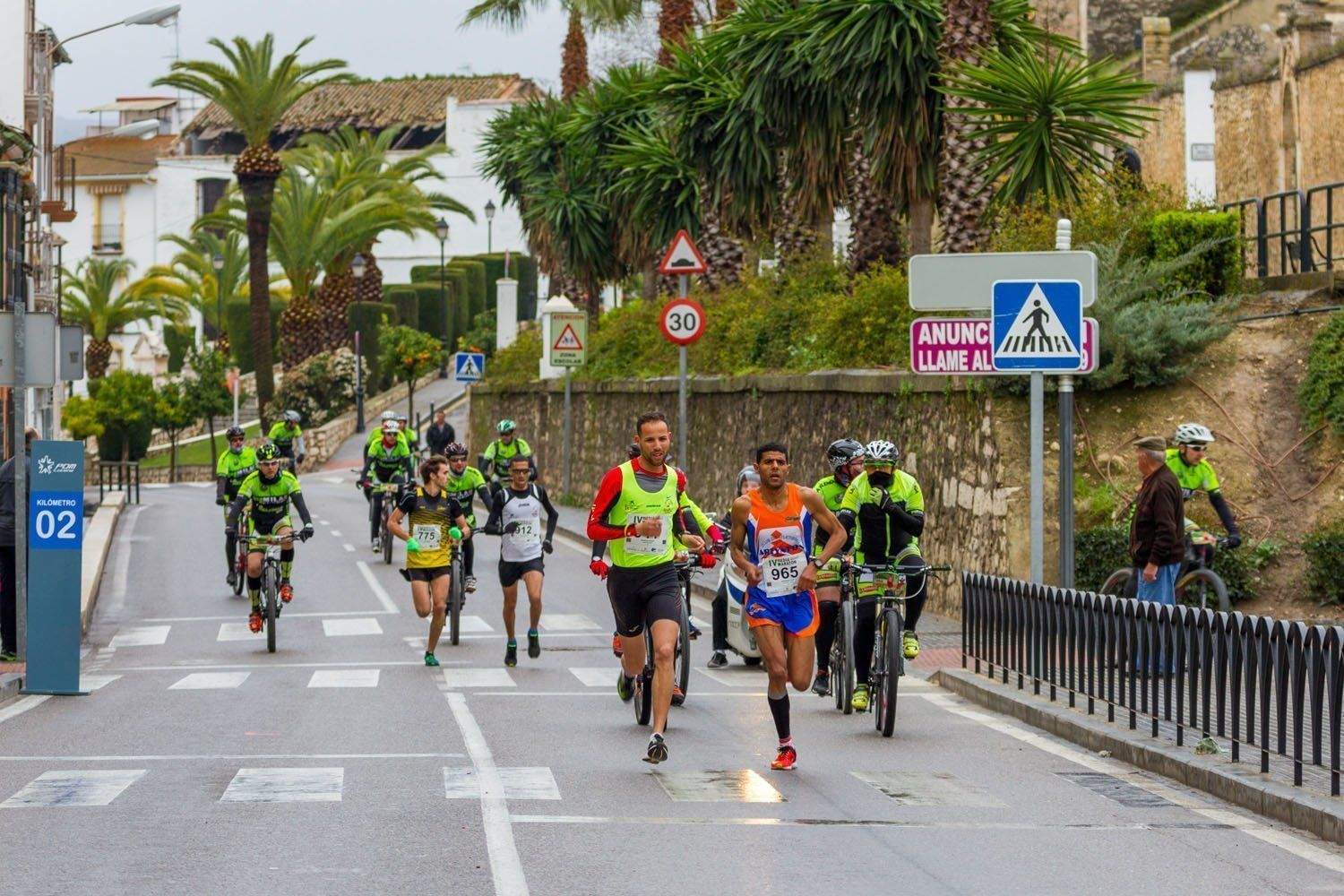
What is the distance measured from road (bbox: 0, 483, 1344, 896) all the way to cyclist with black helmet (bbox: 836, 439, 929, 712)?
2.37ft

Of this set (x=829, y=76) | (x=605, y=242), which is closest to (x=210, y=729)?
(x=829, y=76)

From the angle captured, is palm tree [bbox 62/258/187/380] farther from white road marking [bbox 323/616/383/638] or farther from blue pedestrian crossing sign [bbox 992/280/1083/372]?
blue pedestrian crossing sign [bbox 992/280/1083/372]

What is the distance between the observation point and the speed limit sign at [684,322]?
86.3ft

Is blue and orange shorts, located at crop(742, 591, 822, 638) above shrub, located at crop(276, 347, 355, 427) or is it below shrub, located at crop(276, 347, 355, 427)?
below

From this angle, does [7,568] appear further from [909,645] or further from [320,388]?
[320,388]

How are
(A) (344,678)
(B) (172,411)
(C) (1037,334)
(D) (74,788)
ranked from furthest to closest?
1. (B) (172,411)
2. (A) (344,678)
3. (C) (1037,334)
4. (D) (74,788)

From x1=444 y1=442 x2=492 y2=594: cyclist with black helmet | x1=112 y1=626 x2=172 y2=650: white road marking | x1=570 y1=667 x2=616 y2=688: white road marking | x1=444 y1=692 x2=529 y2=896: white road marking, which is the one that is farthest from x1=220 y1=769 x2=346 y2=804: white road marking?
x1=112 y1=626 x2=172 y2=650: white road marking

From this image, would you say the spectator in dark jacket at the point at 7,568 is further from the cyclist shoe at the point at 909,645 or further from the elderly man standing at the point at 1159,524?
the elderly man standing at the point at 1159,524

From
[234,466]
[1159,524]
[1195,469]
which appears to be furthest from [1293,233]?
[234,466]

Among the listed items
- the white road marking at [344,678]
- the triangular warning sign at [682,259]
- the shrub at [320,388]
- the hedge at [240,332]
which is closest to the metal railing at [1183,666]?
the white road marking at [344,678]

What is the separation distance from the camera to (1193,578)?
15227 mm

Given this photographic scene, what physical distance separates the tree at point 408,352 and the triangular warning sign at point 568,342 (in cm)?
3125

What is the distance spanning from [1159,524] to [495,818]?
651 centimetres

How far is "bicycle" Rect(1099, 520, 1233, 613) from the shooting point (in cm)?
1524
